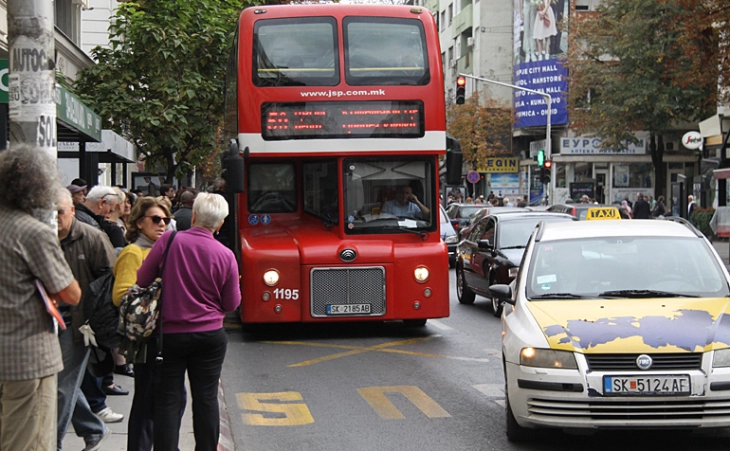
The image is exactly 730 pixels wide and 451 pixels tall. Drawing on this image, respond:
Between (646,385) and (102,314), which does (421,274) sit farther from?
(102,314)

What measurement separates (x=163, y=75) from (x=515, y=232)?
1049 cm

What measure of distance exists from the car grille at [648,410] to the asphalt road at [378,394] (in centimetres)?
70

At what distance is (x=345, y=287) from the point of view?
13094 millimetres

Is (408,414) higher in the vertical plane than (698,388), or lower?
lower

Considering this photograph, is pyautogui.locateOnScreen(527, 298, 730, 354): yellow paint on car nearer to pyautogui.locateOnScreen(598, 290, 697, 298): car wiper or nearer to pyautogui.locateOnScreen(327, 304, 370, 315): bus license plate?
pyautogui.locateOnScreen(598, 290, 697, 298): car wiper

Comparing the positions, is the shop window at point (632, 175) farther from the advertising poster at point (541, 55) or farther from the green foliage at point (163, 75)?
the green foliage at point (163, 75)

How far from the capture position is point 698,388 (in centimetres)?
660

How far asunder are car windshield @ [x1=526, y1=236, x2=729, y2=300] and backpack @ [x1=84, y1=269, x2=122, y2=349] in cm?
332

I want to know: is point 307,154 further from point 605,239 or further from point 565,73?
Result: point 565,73

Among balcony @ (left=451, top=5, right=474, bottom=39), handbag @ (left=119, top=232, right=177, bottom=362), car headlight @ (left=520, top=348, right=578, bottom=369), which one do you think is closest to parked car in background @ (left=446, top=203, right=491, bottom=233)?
car headlight @ (left=520, top=348, right=578, bottom=369)

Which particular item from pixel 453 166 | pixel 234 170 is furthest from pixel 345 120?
pixel 234 170

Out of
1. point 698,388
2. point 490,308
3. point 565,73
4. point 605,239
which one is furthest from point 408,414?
point 565,73

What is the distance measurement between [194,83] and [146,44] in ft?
4.49

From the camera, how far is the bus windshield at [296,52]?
13297 mm
